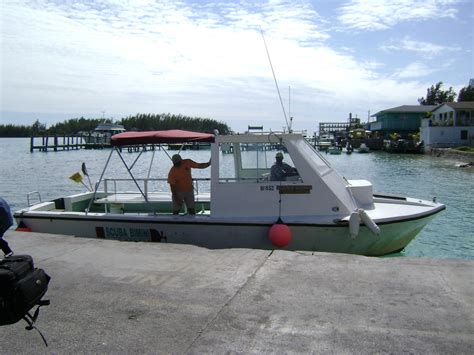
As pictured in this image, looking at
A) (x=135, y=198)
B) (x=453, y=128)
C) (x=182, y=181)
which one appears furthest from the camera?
(x=453, y=128)

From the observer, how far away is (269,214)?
8.95m

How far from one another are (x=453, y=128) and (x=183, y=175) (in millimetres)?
64481

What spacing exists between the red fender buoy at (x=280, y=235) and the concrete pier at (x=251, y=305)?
142cm

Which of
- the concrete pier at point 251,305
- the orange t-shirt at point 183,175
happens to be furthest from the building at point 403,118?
the concrete pier at point 251,305

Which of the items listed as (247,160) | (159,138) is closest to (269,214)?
(247,160)

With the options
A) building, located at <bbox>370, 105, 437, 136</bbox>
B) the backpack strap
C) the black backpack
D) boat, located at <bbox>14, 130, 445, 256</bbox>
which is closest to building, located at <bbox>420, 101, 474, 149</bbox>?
building, located at <bbox>370, 105, 437, 136</bbox>

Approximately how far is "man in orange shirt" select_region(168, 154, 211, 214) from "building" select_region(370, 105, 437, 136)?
81.9 metres

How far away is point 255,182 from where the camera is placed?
900 centimetres

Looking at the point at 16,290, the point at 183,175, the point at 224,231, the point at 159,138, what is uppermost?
the point at 159,138

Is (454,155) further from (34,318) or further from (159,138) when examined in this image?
(34,318)

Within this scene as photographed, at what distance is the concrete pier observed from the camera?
410cm

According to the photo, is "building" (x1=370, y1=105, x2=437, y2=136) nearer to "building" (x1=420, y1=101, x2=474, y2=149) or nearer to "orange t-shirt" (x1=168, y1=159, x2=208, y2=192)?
"building" (x1=420, y1=101, x2=474, y2=149)

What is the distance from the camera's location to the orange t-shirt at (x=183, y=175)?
372 inches

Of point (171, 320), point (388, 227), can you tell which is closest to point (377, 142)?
point (388, 227)
